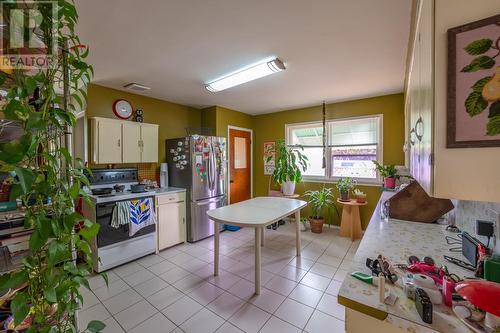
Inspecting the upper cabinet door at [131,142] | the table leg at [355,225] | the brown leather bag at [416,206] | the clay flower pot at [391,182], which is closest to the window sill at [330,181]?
the table leg at [355,225]

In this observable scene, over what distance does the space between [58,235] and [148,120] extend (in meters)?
3.36

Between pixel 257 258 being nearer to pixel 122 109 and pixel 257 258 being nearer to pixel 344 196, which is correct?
pixel 344 196

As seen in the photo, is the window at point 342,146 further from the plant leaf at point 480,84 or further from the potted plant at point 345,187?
the plant leaf at point 480,84

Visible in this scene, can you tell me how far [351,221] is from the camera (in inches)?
139

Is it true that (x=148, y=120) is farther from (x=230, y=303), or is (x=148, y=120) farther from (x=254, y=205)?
(x=230, y=303)

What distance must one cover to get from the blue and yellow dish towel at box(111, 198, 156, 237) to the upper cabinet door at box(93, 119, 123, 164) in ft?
2.41

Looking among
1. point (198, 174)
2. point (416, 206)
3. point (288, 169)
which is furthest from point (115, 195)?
point (416, 206)

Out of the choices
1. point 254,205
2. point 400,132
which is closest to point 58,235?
point 254,205

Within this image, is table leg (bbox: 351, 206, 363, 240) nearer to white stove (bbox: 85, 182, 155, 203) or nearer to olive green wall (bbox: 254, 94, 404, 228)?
olive green wall (bbox: 254, 94, 404, 228)

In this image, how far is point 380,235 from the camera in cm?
161

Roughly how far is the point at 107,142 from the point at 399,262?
139 inches

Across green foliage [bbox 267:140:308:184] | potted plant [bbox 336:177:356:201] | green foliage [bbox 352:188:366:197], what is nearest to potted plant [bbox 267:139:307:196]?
green foliage [bbox 267:140:308:184]

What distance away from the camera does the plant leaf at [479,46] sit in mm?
601

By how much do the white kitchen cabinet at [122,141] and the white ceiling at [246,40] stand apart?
0.63 meters
